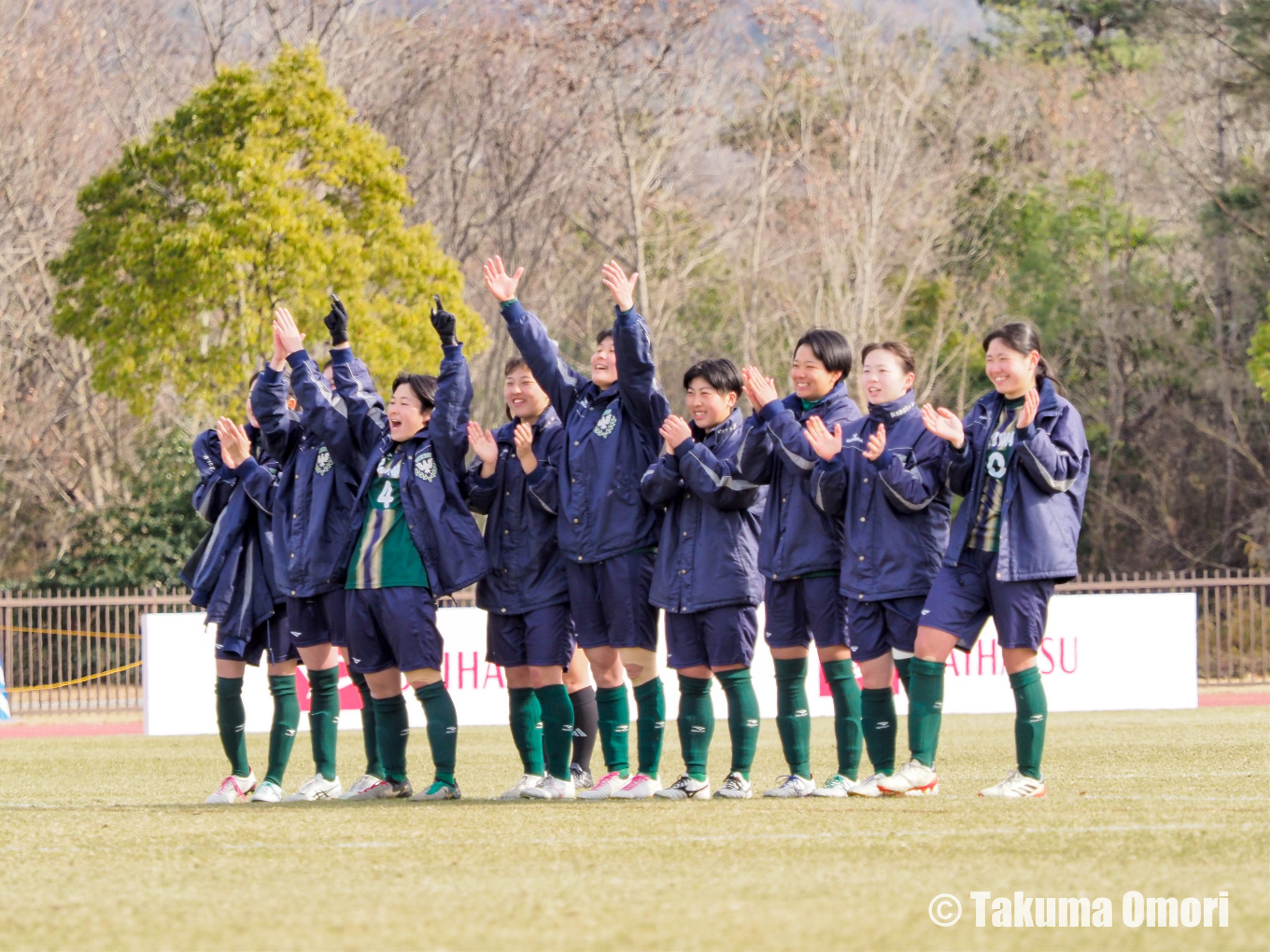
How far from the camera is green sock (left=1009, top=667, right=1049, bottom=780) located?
707 centimetres

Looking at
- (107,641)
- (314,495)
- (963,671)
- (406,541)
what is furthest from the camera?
(107,641)

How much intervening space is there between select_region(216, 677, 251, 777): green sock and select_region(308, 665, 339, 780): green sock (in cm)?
40

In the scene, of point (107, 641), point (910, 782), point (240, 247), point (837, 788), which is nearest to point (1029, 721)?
point (910, 782)

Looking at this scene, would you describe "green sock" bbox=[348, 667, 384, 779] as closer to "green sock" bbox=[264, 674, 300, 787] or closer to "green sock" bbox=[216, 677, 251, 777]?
"green sock" bbox=[264, 674, 300, 787]

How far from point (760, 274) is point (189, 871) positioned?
2916 cm

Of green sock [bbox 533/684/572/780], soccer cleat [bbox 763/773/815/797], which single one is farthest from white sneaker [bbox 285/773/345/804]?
soccer cleat [bbox 763/773/815/797]

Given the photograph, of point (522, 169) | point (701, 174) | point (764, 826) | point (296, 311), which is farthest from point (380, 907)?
point (701, 174)

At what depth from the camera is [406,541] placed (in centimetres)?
757

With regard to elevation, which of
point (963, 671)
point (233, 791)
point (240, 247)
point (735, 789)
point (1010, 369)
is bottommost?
point (963, 671)

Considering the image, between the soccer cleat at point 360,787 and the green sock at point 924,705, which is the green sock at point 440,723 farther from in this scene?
the green sock at point 924,705

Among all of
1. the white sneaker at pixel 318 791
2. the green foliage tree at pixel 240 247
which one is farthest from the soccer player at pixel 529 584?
the green foliage tree at pixel 240 247

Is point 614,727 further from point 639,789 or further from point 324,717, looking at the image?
point 324,717

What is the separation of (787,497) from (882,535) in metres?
0.48

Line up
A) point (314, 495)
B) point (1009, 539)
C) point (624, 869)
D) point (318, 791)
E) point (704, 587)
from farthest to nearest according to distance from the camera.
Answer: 1. point (318, 791)
2. point (314, 495)
3. point (704, 587)
4. point (1009, 539)
5. point (624, 869)
